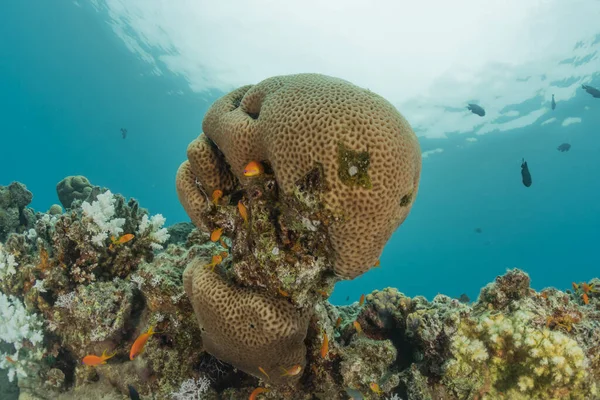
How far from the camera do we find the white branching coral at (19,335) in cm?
449

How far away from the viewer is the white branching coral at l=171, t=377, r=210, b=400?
4.11m

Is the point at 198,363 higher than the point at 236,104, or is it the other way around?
the point at 236,104

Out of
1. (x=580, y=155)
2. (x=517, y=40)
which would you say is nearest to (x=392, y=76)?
(x=517, y=40)

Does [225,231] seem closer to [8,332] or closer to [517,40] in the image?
[8,332]

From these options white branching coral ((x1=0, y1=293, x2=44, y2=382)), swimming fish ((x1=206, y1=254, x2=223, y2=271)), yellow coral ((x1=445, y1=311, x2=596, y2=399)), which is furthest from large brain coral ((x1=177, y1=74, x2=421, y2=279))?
white branching coral ((x1=0, y1=293, x2=44, y2=382))

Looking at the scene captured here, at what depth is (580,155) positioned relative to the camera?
4350 centimetres

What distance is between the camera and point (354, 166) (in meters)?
2.81

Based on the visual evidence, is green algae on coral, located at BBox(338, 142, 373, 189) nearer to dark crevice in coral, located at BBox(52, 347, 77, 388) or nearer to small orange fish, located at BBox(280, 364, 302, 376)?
small orange fish, located at BBox(280, 364, 302, 376)

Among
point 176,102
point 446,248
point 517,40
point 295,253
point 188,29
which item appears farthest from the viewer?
point 446,248

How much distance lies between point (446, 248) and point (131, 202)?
118322 millimetres

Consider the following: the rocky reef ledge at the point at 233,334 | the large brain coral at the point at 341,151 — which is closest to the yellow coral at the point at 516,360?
the rocky reef ledge at the point at 233,334

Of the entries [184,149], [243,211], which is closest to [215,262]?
[243,211]

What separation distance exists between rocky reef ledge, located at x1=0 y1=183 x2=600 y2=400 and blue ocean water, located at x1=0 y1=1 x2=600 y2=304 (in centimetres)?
3248

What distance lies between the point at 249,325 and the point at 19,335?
3.64 m
